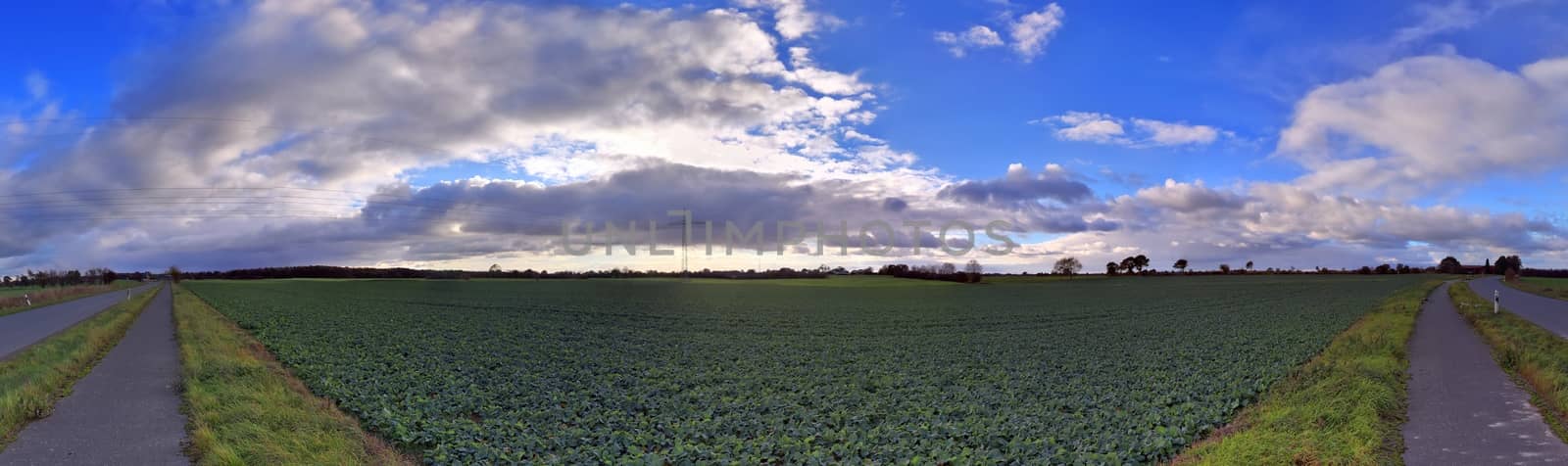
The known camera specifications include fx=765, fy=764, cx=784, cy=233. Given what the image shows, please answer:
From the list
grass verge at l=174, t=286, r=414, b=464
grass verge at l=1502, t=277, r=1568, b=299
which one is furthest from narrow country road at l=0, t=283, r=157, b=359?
grass verge at l=1502, t=277, r=1568, b=299

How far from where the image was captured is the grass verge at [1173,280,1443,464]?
1048 cm

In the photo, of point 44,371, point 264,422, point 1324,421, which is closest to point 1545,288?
point 1324,421

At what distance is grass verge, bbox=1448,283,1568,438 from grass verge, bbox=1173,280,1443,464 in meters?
2.07

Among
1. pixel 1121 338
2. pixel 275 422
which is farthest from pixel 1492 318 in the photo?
pixel 275 422

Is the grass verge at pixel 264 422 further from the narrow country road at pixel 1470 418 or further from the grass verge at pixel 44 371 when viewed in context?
the narrow country road at pixel 1470 418

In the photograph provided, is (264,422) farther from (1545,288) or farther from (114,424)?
(1545,288)

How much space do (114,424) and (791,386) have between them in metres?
12.4

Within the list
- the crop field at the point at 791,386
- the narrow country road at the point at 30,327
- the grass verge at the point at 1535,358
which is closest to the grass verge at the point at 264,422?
the crop field at the point at 791,386

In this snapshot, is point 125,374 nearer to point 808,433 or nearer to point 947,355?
point 808,433

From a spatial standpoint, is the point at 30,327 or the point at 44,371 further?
the point at 30,327

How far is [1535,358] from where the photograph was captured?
19.0 meters

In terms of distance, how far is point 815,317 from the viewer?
140ft

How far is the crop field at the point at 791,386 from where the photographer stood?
37.5ft

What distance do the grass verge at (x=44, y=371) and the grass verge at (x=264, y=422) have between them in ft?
7.48
